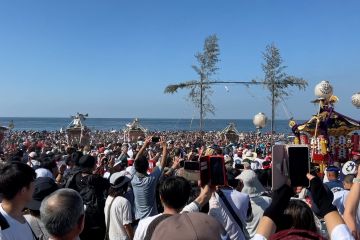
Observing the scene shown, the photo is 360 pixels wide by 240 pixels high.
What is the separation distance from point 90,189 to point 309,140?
11.2 metres

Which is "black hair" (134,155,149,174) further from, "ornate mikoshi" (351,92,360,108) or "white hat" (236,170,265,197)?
"ornate mikoshi" (351,92,360,108)

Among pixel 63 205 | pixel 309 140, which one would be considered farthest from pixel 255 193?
pixel 309 140

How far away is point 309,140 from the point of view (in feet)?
48.2

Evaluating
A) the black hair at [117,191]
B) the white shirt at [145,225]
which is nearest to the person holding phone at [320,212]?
the white shirt at [145,225]

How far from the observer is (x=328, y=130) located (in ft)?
48.9

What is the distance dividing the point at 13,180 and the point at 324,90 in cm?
1327

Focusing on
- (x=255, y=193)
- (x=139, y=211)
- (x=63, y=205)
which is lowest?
(x=139, y=211)

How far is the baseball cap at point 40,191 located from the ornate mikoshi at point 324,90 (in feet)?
40.7

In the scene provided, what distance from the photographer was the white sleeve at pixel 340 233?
8.04 ft

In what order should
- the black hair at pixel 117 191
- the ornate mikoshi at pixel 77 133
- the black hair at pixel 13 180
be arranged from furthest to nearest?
1. the ornate mikoshi at pixel 77 133
2. the black hair at pixel 117 191
3. the black hair at pixel 13 180

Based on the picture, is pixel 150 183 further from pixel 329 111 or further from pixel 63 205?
pixel 329 111

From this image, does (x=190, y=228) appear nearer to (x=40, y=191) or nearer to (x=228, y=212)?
(x=228, y=212)

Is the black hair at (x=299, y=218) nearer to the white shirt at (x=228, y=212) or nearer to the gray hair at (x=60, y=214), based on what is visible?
the gray hair at (x=60, y=214)

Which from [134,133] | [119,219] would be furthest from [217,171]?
[134,133]
